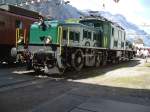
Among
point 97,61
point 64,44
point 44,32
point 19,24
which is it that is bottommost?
point 97,61

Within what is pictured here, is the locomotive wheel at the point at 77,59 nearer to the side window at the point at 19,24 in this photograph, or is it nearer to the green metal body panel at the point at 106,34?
the green metal body panel at the point at 106,34

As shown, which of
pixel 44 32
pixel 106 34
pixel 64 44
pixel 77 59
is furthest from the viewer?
pixel 106 34

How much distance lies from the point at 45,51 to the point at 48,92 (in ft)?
14.1

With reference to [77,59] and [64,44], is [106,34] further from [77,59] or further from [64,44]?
[64,44]

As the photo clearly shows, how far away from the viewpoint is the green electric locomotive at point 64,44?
1345 cm

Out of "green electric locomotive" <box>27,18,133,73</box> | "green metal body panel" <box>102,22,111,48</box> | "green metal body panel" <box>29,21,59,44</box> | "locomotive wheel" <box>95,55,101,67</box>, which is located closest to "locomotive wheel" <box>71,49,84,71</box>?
"green electric locomotive" <box>27,18,133,73</box>

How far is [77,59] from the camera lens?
49.3 ft

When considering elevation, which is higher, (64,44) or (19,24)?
(19,24)

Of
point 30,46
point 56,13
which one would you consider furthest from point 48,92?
point 56,13

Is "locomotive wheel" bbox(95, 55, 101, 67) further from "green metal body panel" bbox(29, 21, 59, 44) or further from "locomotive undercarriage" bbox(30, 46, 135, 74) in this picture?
"green metal body panel" bbox(29, 21, 59, 44)

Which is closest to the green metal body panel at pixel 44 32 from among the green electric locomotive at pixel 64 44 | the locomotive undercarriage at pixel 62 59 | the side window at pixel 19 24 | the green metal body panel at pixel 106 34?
the green electric locomotive at pixel 64 44

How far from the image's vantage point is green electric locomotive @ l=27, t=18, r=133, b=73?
13.4 meters

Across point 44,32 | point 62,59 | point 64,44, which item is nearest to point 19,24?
point 44,32

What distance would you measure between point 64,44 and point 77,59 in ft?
5.25
